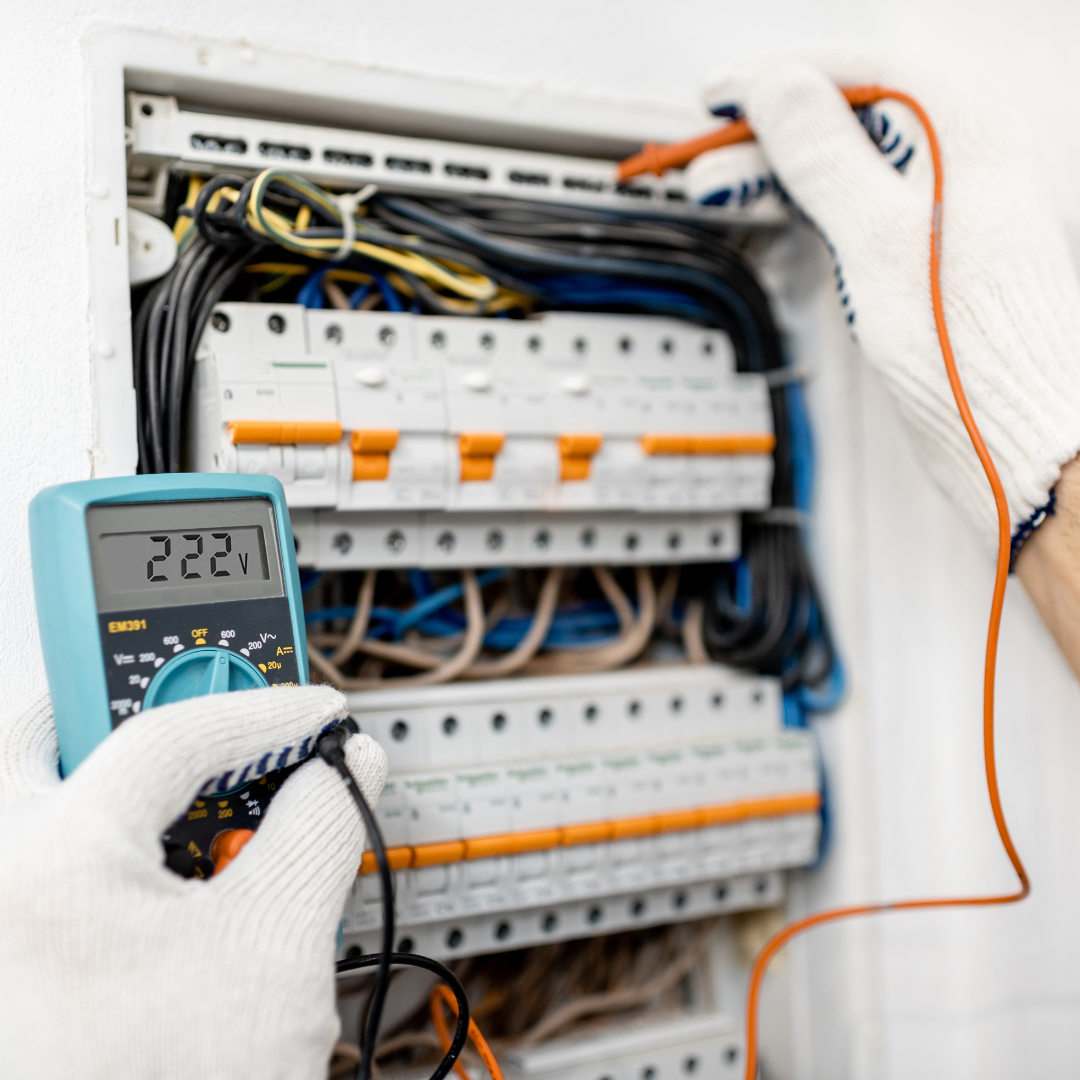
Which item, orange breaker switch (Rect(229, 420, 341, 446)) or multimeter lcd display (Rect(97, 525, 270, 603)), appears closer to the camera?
multimeter lcd display (Rect(97, 525, 270, 603))

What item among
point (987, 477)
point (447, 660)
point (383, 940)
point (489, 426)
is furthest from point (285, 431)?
point (987, 477)

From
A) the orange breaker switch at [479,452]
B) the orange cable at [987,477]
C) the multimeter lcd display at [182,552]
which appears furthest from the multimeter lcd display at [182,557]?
the orange cable at [987,477]

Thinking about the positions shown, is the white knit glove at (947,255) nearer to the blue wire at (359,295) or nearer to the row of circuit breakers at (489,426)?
the row of circuit breakers at (489,426)

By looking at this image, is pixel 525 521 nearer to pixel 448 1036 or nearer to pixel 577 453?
pixel 577 453

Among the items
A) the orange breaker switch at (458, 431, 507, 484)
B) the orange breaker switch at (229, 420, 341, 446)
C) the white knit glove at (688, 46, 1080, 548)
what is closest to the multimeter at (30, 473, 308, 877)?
the orange breaker switch at (229, 420, 341, 446)

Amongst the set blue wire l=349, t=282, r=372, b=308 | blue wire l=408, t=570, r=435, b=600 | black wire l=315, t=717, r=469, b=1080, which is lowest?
black wire l=315, t=717, r=469, b=1080

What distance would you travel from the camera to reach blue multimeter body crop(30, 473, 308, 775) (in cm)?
55

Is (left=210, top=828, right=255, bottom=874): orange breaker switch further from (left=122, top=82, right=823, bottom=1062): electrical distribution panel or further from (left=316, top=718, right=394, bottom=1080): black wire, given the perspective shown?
(left=122, top=82, right=823, bottom=1062): electrical distribution panel

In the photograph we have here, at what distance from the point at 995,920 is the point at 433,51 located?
0.99 metres

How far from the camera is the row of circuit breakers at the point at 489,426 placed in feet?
2.47

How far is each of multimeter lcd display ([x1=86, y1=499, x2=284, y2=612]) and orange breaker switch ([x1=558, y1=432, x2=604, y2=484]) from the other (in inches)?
11.9

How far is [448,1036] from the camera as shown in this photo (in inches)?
35.5

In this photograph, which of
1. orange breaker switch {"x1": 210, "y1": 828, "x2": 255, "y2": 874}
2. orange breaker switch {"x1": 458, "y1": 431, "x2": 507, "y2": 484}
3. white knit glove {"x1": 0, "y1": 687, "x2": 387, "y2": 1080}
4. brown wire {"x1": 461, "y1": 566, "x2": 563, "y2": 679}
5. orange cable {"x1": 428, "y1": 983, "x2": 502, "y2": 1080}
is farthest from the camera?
brown wire {"x1": 461, "y1": 566, "x2": 563, "y2": 679}

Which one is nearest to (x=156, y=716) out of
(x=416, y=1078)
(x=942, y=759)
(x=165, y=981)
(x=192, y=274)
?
(x=165, y=981)
